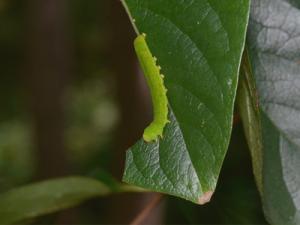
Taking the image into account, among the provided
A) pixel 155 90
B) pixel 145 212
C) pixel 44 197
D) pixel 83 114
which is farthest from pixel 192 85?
pixel 83 114

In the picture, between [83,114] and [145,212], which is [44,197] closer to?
[145,212]

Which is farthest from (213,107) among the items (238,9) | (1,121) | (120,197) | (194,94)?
(1,121)

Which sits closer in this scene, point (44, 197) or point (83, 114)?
point (44, 197)

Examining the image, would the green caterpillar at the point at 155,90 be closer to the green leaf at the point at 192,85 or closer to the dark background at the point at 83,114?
the green leaf at the point at 192,85

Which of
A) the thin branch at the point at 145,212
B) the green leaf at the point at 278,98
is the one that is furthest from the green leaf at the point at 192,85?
the thin branch at the point at 145,212

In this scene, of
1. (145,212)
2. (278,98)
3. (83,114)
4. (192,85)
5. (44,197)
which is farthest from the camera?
A: (83,114)

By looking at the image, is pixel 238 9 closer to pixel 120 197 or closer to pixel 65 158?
pixel 120 197
